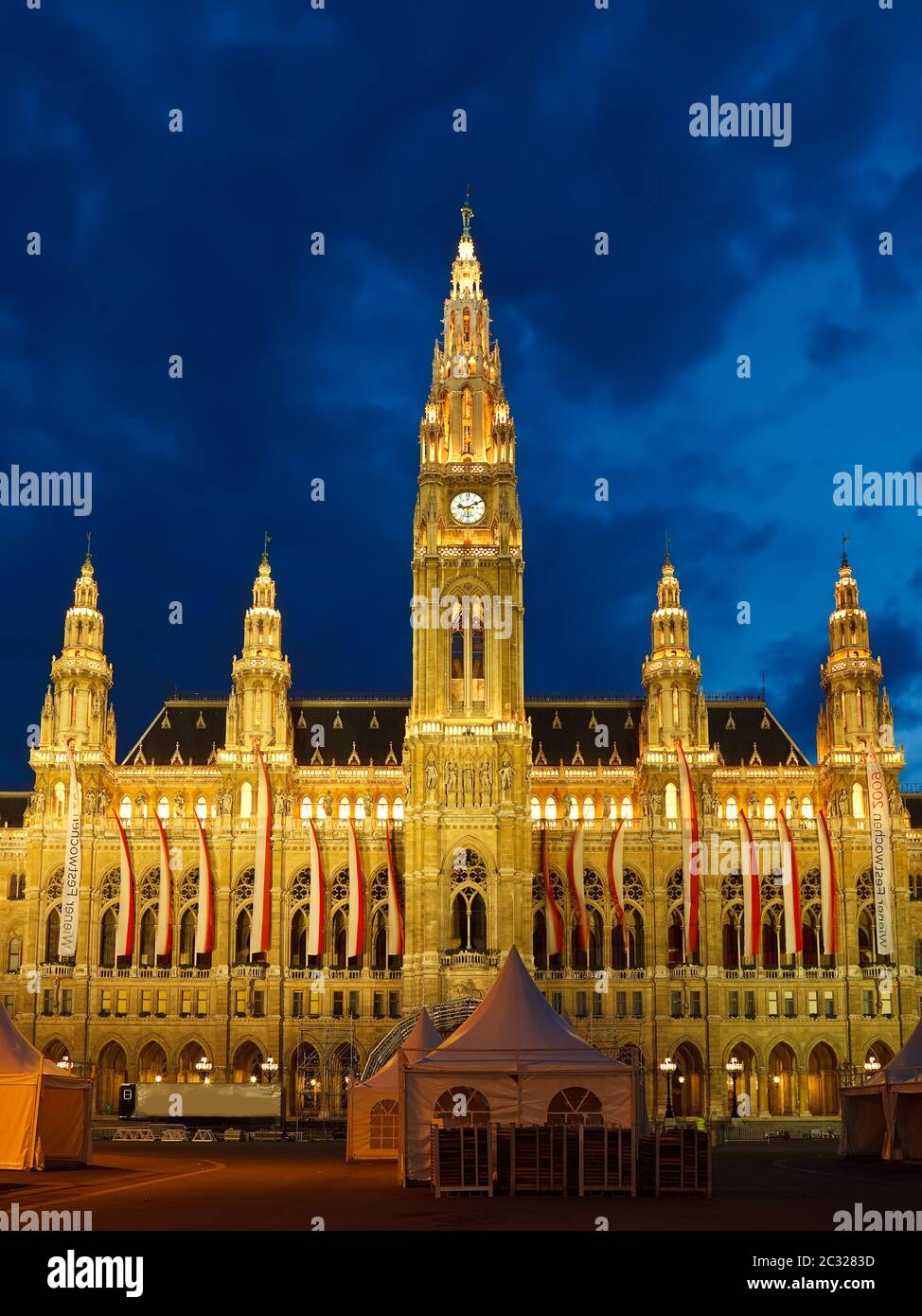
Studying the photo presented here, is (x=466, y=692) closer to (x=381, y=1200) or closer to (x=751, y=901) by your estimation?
(x=751, y=901)

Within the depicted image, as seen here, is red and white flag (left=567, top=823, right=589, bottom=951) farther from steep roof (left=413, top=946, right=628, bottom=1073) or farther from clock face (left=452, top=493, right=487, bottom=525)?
steep roof (left=413, top=946, right=628, bottom=1073)

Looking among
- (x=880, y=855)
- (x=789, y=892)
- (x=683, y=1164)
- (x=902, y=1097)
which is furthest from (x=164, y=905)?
(x=683, y=1164)

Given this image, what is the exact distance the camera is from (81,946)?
342ft

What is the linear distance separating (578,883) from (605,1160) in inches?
2507

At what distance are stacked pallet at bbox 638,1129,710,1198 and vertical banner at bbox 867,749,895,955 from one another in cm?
6682

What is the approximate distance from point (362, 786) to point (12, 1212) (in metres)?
84.5

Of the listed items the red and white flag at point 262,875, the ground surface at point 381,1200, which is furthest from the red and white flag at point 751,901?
the ground surface at point 381,1200

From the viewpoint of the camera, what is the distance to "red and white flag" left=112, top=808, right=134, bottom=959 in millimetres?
98312

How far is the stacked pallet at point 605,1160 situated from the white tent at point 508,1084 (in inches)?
116

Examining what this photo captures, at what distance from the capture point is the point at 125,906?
10025cm

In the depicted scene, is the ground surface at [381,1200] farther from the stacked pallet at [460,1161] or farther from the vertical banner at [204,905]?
the vertical banner at [204,905]
